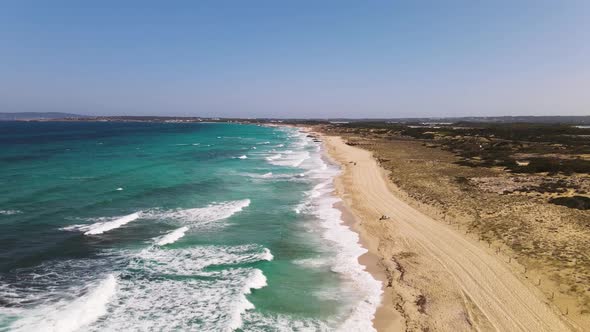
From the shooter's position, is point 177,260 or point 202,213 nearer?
point 177,260

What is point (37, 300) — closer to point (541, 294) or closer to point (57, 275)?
point (57, 275)

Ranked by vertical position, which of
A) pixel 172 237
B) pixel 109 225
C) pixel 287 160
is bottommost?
pixel 172 237

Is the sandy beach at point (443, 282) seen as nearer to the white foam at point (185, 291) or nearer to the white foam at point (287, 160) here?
the white foam at point (185, 291)

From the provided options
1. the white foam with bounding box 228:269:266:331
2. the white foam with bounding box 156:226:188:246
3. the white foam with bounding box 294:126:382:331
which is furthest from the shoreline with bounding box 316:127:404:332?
the white foam with bounding box 156:226:188:246

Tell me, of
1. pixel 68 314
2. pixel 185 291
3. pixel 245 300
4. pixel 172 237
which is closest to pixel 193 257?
pixel 172 237

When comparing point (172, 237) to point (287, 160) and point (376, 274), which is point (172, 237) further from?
point (287, 160)

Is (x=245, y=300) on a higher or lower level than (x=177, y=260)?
lower

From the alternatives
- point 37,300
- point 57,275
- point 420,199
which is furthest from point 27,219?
point 420,199

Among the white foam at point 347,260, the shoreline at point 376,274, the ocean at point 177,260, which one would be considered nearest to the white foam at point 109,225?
the ocean at point 177,260
